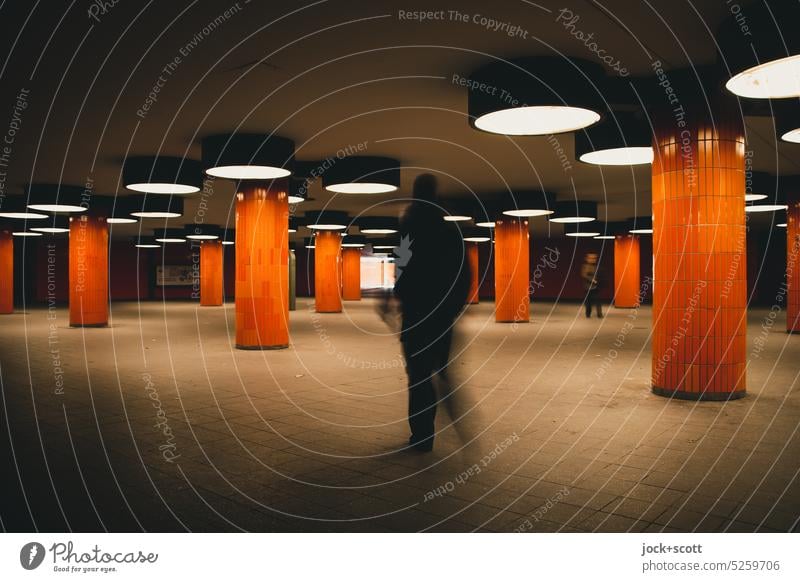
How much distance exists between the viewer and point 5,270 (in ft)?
90.3

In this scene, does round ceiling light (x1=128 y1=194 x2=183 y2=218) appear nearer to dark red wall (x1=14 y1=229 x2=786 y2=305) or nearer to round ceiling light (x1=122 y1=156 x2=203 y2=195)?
round ceiling light (x1=122 y1=156 x2=203 y2=195)

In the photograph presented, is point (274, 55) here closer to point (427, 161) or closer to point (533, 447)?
point (533, 447)

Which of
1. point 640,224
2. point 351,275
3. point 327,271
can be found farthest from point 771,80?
point 351,275

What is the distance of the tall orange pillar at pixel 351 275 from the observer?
37438 mm

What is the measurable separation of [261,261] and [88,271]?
32.8 feet

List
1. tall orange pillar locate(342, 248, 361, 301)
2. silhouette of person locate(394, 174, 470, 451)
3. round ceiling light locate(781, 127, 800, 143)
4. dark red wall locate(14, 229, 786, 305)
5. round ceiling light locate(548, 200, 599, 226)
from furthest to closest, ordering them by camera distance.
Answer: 1. dark red wall locate(14, 229, 786, 305)
2. tall orange pillar locate(342, 248, 361, 301)
3. round ceiling light locate(548, 200, 599, 226)
4. round ceiling light locate(781, 127, 800, 143)
5. silhouette of person locate(394, 174, 470, 451)

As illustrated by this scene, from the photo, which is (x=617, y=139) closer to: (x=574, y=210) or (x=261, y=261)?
(x=261, y=261)

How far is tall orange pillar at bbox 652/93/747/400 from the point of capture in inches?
323

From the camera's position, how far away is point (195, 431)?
6.71 m
